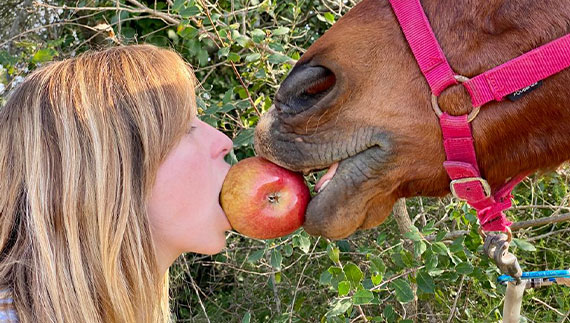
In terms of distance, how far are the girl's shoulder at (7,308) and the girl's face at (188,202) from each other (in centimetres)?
35

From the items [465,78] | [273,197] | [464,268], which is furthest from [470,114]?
→ [464,268]

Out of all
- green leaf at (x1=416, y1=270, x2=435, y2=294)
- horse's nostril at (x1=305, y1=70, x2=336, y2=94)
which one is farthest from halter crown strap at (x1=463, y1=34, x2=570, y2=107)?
green leaf at (x1=416, y1=270, x2=435, y2=294)

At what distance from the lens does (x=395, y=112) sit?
1682 mm

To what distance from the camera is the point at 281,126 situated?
1.73m

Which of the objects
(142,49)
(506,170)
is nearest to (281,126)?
(142,49)

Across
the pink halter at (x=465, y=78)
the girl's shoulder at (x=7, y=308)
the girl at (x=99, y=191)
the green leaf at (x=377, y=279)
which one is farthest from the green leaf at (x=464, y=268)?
the girl's shoulder at (x=7, y=308)

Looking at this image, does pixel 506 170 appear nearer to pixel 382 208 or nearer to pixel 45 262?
pixel 382 208

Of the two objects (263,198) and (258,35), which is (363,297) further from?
(258,35)

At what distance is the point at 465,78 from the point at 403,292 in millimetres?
929

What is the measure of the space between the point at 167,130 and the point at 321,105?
0.38 meters

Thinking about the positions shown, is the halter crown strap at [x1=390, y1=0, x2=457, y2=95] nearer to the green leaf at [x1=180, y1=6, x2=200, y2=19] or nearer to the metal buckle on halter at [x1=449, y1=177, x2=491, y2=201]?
the metal buckle on halter at [x1=449, y1=177, x2=491, y2=201]

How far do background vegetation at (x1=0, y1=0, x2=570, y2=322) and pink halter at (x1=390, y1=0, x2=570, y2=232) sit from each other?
2.05ft

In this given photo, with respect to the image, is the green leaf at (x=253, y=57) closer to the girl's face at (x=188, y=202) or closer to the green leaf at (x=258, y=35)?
the green leaf at (x=258, y=35)

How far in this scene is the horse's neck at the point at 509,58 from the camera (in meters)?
1.63
